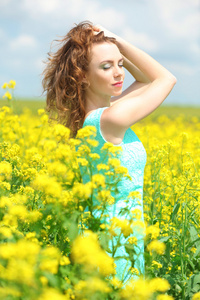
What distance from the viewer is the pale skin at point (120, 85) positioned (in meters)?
2.13

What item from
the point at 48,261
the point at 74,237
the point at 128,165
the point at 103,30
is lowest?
the point at 48,261

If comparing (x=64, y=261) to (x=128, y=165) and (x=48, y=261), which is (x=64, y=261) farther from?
(x=128, y=165)

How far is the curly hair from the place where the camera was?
2.45 m

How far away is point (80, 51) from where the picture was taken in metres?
2.43

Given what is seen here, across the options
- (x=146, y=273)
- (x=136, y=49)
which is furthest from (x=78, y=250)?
(x=136, y=49)

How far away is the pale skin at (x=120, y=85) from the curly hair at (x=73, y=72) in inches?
1.7

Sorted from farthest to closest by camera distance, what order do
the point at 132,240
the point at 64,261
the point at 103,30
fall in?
the point at 103,30 → the point at 132,240 → the point at 64,261

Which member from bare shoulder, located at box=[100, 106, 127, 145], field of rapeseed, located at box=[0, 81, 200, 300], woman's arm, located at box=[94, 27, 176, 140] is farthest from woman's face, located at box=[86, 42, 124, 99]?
field of rapeseed, located at box=[0, 81, 200, 300]

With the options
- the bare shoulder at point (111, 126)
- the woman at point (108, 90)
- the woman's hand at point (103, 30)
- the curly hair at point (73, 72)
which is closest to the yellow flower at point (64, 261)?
the woman at point (108, 90)

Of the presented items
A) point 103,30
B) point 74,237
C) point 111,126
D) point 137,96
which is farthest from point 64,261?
point 103,30

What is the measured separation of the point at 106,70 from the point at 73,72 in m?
0.24

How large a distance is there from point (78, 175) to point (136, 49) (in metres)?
1.15

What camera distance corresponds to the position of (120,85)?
2367 mm

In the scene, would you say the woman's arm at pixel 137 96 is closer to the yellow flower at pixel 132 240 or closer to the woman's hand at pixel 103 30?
the woman's hand at pixel 103 30
